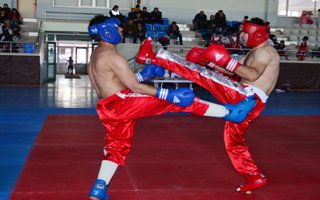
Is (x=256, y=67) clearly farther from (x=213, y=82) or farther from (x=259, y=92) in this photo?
(x=213, y=82)

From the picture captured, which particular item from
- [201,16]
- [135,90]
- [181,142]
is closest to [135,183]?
[135,90]

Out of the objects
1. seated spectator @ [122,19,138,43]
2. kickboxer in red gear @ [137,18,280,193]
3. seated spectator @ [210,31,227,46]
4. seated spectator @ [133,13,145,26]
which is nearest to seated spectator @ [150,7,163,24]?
seated spectator @ [133,13,145,26]

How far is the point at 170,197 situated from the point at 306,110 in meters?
7.57

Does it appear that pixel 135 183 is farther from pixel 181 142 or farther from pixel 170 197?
pixel 181 142

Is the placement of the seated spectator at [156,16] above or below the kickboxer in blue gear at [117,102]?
above

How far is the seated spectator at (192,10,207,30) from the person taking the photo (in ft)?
60.7

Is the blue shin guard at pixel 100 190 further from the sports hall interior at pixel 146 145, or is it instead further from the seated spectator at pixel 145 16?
the seated spectator at pixel 145 16

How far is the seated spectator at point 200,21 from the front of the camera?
60.7ft

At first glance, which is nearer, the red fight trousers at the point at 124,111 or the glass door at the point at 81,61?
the red fight trousers at the point at 124,111

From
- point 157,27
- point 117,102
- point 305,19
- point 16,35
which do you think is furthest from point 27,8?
point 117,102

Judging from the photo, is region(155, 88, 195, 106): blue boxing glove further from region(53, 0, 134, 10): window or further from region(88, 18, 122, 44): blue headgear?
region(53, 0, 134, 10): window

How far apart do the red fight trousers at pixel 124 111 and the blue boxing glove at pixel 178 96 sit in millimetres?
149

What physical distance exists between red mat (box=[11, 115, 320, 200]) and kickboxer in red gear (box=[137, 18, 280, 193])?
43 cm

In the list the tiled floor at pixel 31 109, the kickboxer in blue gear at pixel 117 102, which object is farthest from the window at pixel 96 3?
the kickboxer in blue gear at pixel 117 102
